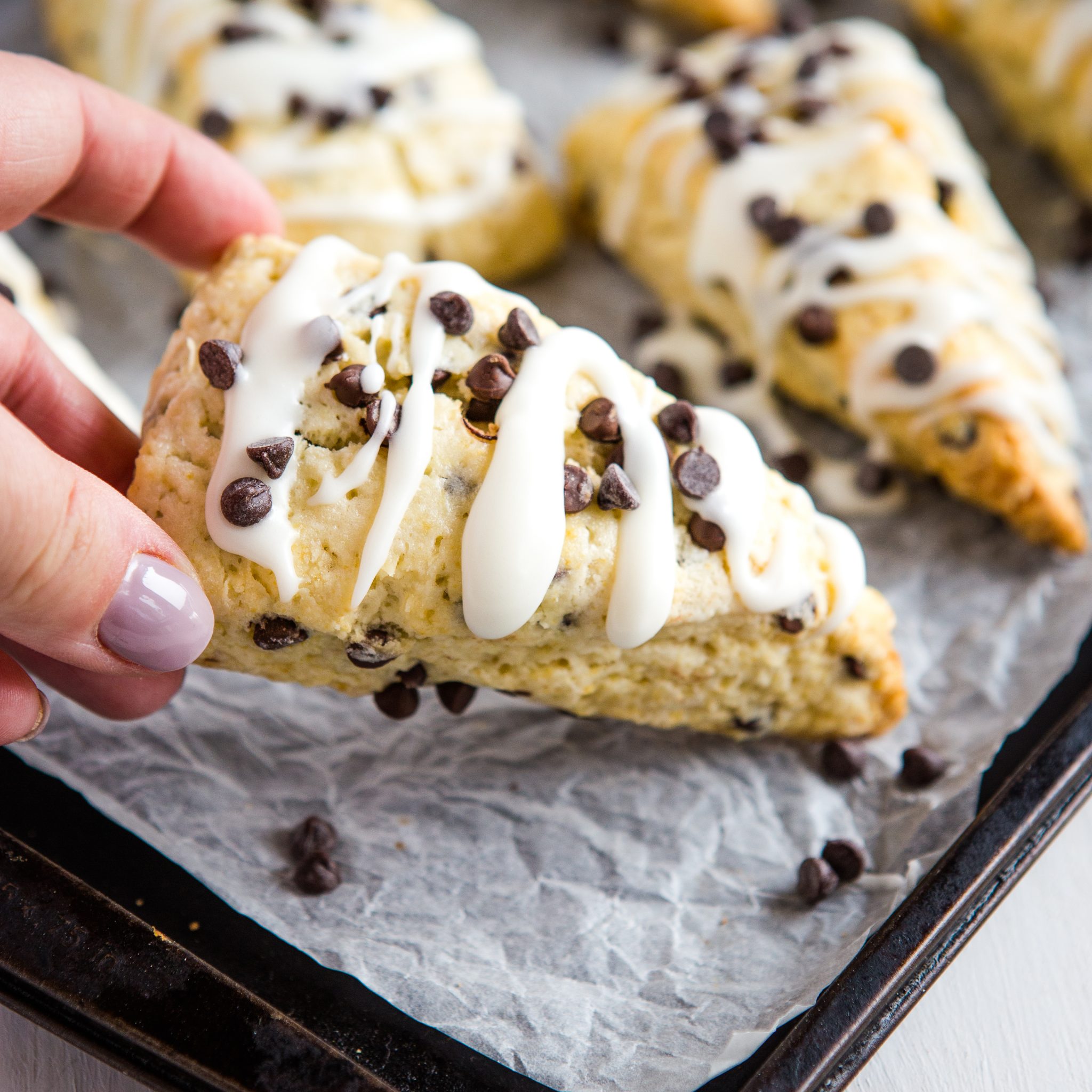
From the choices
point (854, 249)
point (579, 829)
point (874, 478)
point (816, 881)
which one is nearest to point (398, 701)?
point (579, 829)

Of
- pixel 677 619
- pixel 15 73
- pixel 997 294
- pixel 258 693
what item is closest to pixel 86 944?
pixel 258 693

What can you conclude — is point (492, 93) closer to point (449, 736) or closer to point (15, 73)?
point (15, 73)

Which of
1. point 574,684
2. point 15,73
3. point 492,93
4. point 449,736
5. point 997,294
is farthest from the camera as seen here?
point 492,93

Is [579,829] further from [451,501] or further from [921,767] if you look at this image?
[451,501]

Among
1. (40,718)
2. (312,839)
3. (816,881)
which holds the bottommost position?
(312,839)

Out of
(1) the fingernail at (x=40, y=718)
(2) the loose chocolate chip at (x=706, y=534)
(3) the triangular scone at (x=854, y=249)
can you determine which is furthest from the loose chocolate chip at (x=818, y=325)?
(1) the fingernail at (x=40, y=718)

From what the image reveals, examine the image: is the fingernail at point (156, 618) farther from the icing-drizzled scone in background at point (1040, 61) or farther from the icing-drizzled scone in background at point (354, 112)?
the icing-drizzled scone in background at point (1040, 61)
